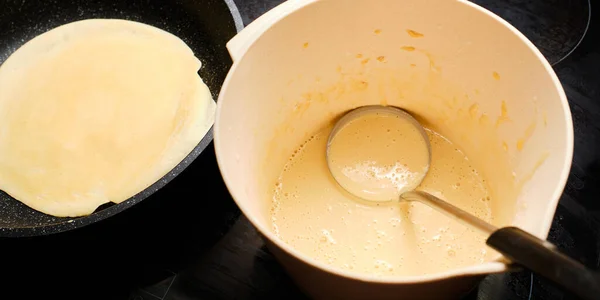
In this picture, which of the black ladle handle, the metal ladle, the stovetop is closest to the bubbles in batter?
the metal ladle

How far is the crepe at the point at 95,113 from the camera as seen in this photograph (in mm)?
832

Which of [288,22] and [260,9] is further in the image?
[260,9]

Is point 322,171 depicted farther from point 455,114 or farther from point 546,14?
point 546,14

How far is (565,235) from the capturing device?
2.43 ft

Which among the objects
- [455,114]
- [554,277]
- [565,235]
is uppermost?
[554,277]

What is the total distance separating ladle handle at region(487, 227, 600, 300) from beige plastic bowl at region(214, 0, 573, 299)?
0.08ft

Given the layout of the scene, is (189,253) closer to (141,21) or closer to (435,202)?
(435,202)

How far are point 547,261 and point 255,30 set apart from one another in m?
0.39

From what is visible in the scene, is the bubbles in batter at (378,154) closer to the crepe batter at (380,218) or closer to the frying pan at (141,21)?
the crepe batter at (380,218)

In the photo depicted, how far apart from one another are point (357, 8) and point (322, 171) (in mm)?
245

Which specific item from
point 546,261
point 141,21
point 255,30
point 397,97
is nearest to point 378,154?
point 397,97

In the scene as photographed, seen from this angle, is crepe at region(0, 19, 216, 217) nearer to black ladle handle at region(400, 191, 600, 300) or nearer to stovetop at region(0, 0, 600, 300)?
stovetop at region(0, 0, 600, 300)

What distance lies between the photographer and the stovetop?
28.4 inches

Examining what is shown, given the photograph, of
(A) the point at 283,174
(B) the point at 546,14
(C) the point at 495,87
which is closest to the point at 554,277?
(C) the point at 495,87
